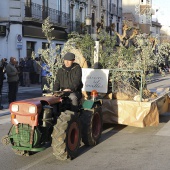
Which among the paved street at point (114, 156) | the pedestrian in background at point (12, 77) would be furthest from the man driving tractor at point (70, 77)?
the pedestrian in background at point (12, 77)

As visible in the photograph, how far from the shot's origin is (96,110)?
23.7 ft

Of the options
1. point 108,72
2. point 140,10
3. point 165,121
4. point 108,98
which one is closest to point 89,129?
point 108,98

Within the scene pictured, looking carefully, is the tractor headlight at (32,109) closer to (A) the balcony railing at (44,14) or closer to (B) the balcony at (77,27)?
(A) the balcony railing at (44,14)

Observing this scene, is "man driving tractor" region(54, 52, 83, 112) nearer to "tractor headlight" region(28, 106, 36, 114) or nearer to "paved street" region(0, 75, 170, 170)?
"paved street" region(0, 75, 170, 170)

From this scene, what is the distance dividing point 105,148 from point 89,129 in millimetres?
529

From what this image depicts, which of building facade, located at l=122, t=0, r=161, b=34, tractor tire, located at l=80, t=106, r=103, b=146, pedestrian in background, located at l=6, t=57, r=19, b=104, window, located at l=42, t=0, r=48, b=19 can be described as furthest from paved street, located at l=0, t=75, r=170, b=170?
building facade, located at l=122, t=0, r=161, b=34

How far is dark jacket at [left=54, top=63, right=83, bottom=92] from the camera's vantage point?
6.82 meters

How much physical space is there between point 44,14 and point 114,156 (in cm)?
2221

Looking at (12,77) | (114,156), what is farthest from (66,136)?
(12,77)

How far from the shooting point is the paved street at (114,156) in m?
5.83

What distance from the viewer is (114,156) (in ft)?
21.0

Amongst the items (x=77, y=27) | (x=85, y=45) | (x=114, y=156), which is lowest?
(x=114, y=156)

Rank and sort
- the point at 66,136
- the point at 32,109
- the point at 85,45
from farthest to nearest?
the point at 85,45, the point at 66,136, the point at 32,109

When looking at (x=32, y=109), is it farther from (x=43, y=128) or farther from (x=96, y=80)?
(x=96, y=80)
